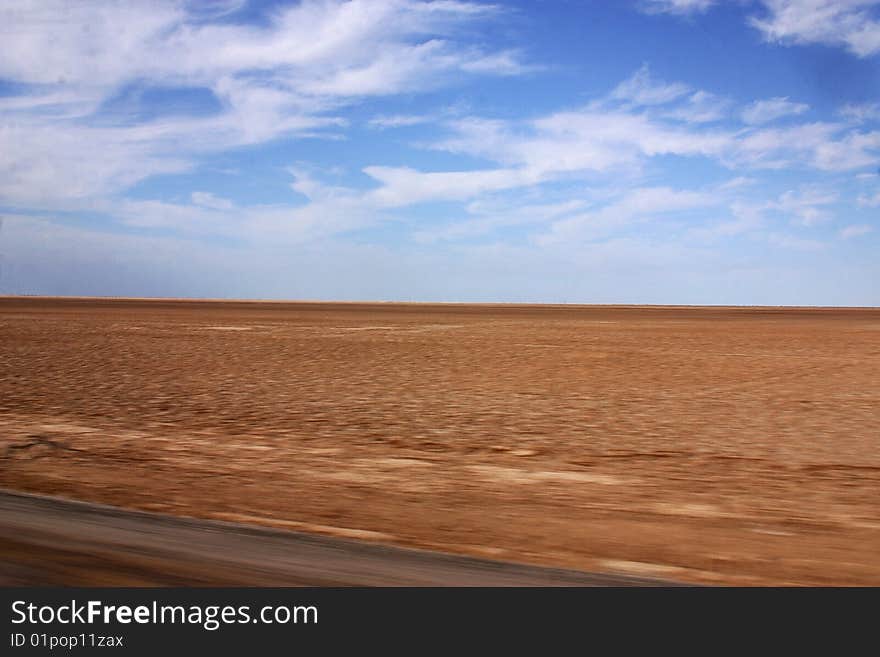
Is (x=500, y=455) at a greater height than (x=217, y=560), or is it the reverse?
(x=217, y=560)

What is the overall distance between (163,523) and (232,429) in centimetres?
561

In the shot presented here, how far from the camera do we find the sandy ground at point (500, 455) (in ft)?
20.0

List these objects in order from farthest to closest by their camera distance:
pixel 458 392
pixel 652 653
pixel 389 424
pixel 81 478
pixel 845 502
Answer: pixel 458 392
pixel 389 424
pixel 81 478
pixel 845 502
pixel 652 653

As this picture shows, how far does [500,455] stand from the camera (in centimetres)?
984

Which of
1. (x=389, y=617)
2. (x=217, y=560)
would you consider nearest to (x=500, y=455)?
(x=217, y=560)

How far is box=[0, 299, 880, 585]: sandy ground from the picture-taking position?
6.09m

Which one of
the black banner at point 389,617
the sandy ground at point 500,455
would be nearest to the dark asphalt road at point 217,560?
the black banner at point 389,617

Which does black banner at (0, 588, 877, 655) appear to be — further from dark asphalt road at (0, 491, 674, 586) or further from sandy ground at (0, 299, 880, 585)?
sandy ground at (0, 299, 880, 585)

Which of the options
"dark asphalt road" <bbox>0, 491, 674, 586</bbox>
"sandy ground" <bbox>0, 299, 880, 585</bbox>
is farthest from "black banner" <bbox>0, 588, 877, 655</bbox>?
"sandy ground" <bbox>0, 299, 880, 585</bbox>

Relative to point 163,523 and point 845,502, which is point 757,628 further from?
point 163,523

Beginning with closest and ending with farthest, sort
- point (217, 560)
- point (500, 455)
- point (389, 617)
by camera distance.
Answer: point (389, 617) → point (217, 560) → point (500, 455)

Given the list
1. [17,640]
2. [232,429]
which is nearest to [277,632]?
[17,640]

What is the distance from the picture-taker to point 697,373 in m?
20.6

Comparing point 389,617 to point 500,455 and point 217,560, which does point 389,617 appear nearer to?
point 217,560
